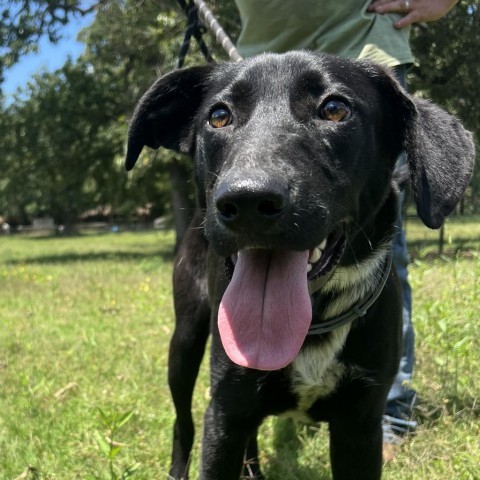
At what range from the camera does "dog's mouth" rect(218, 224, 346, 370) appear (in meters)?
1.94

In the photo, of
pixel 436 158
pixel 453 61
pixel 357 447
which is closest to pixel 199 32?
pixel 436 158

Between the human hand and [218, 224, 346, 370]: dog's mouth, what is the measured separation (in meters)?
1.58

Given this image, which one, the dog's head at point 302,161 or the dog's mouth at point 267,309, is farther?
the dog's mouth at point 267,309

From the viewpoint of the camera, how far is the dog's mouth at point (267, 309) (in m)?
1.94

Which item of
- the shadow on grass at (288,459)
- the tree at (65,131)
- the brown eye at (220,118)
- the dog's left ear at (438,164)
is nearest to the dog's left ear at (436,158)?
the dog's left ear at (438,164)

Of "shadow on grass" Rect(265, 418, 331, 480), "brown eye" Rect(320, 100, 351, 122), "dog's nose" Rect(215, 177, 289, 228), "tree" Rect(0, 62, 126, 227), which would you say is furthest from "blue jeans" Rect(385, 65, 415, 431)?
"tree" Rect(0, 62, 126, 227)

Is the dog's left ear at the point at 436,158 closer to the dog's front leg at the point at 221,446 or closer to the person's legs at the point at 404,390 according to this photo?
the dog's front leg at the point at 221,446

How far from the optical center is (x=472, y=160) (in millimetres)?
2193

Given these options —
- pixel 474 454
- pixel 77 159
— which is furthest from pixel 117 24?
pixel 474 454

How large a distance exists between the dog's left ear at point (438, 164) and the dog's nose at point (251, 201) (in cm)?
69

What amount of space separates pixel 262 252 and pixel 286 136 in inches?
14.6

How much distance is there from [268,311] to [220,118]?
2.52 feet

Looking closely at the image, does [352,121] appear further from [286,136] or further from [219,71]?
[219,71]

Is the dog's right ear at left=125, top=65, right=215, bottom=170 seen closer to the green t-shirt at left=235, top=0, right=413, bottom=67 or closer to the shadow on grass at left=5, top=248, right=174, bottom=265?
the green t-shirt at left=235, top=0, right=413, bottom=67
